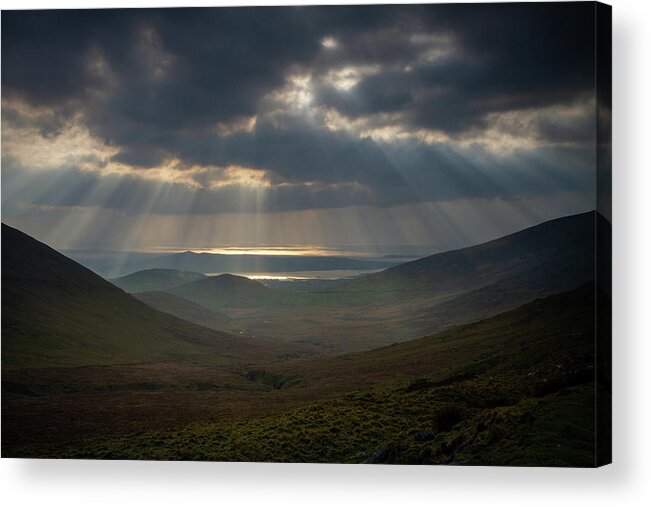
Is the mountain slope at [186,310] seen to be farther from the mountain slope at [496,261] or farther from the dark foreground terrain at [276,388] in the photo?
the mountain slope at [496,261]

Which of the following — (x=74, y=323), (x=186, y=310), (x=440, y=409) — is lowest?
(x=440, y=409)

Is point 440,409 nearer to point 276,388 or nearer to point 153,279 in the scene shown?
point 276,388

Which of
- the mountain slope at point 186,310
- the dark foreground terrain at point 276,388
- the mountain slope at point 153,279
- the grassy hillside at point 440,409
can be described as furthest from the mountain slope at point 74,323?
the grassy hillside at point 440,409

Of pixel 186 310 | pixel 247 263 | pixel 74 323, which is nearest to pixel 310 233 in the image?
pixel 247 263

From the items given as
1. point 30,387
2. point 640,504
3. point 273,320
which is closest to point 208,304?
point 273,320

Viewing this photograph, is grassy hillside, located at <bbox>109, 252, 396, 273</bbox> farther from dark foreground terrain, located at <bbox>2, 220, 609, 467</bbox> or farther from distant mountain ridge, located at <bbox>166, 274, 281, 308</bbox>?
dark foreground terrain, located at <bbox>2, 220, 609, 467</bbox>

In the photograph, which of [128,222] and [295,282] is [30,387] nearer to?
[128,222]
